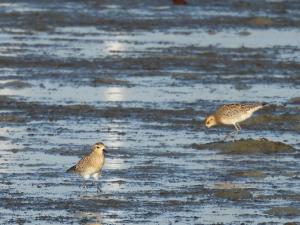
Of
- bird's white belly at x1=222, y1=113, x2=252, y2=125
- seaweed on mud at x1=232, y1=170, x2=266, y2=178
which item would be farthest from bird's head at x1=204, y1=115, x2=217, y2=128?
seaweed on mud at x1=232, y1=170, x2=266, y2=178

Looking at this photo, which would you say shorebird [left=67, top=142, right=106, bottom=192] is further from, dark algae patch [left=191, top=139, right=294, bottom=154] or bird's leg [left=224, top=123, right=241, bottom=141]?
bird's leg [left=224, top=123, right=241, bottom=141]

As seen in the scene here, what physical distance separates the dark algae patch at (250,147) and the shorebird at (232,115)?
124 cm

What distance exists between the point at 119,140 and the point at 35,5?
2528cm

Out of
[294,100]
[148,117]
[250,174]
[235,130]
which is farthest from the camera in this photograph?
[294,100]

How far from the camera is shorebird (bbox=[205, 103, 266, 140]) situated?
20812 millimetres

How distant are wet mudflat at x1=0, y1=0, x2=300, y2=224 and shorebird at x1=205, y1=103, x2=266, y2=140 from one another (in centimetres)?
24

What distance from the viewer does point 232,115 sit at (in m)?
20.8

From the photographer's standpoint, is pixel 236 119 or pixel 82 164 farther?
pixel 236 119

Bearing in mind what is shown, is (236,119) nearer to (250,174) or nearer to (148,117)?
(148,117)

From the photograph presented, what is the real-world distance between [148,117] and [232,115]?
1.71 meters

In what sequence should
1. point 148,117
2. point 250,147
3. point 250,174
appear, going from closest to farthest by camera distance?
point 250,174, point 250,147, point 148,117

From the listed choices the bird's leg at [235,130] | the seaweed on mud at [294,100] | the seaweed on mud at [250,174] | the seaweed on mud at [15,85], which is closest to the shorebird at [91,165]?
the seaweed on mud at [250,174]

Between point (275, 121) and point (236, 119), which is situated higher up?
point (236, 119)

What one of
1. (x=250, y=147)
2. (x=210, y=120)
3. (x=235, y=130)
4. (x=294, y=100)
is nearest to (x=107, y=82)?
(x=294, y=100)
